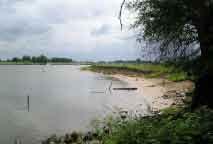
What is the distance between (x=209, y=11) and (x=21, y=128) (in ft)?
49.6

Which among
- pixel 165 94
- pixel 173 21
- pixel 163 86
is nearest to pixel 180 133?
pixel 173 21

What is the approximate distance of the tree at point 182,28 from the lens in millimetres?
10859

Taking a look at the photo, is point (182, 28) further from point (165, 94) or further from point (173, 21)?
point (165, 94)

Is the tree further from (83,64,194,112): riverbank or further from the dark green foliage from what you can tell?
the dark green foliage

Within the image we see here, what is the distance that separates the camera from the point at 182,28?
12.1 m

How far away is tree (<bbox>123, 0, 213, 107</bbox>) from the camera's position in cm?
1086

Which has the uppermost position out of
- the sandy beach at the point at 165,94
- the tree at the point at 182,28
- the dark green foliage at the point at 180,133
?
the tree at the point at 182,28

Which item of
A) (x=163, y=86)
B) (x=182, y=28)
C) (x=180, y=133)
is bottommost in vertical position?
(x=163, y=86)

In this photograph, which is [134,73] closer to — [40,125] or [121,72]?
[121,72]

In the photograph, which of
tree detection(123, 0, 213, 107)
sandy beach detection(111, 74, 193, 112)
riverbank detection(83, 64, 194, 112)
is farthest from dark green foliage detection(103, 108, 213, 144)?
sandy beach detection(111, 74, 193, 112)

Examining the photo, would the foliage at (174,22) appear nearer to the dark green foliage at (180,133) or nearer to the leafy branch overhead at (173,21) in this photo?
the leafy branch overhead at (173,21)

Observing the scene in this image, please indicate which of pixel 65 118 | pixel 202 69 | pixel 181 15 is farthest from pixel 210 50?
pixel 65 118

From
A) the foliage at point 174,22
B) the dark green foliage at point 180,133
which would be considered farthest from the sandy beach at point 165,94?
the dark green foliage at point 180,133

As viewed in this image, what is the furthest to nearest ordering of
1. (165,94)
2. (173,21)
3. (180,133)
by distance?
(165,94)
(173,21)
(180,133)
